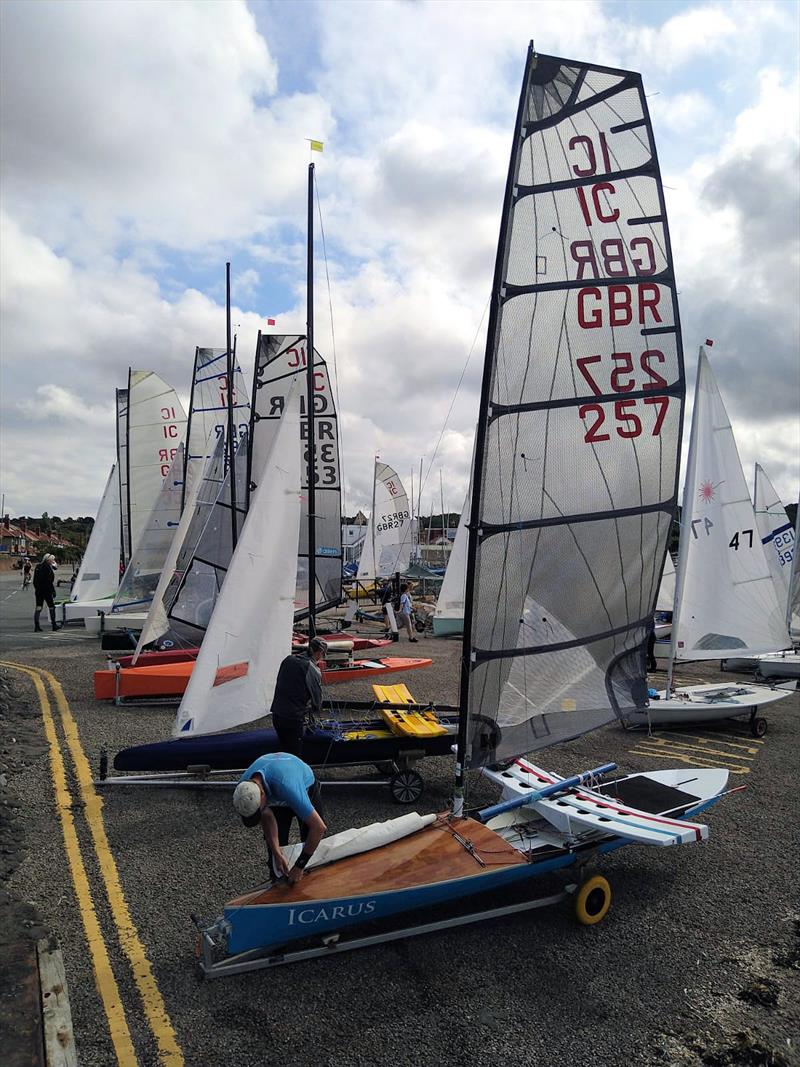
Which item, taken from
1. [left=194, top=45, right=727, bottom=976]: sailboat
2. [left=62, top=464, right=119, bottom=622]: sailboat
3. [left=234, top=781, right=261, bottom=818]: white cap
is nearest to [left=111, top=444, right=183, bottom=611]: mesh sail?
[left=62, top=464, right=119, bottom=622]: sailboat

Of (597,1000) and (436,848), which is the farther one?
(436,848)

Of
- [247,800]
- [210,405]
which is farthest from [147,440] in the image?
[247,800]

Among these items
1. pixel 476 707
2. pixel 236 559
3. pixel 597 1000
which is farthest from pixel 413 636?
pixel 597 1000

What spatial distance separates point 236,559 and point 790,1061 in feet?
20.8

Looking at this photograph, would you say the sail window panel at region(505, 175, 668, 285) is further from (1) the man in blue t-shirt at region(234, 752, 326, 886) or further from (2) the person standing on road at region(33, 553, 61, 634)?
(2) the person standing on road at region(33, 553, 61, 634)

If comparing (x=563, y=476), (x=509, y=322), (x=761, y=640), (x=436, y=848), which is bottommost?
(x=436, y=848)

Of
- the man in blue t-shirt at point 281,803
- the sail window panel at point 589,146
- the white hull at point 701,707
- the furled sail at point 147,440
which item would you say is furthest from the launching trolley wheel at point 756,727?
the furled sail at point 147,440

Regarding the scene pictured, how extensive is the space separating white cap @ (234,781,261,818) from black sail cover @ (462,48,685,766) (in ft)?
7.07

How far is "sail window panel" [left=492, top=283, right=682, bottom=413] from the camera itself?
5719mm

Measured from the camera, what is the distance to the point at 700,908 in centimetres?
516

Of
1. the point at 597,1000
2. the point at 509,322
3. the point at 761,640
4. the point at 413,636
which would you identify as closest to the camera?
the point at 597,1000

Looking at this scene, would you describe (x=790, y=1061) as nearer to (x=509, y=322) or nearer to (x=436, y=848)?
(x=436, y=848)

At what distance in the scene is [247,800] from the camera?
4137 millimetres

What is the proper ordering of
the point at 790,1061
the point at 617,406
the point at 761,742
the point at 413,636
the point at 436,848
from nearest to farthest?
the point at 790,1061 → the point at 436,848 → the point at 617,406 → the point at 761,742 → the point at 413,636
